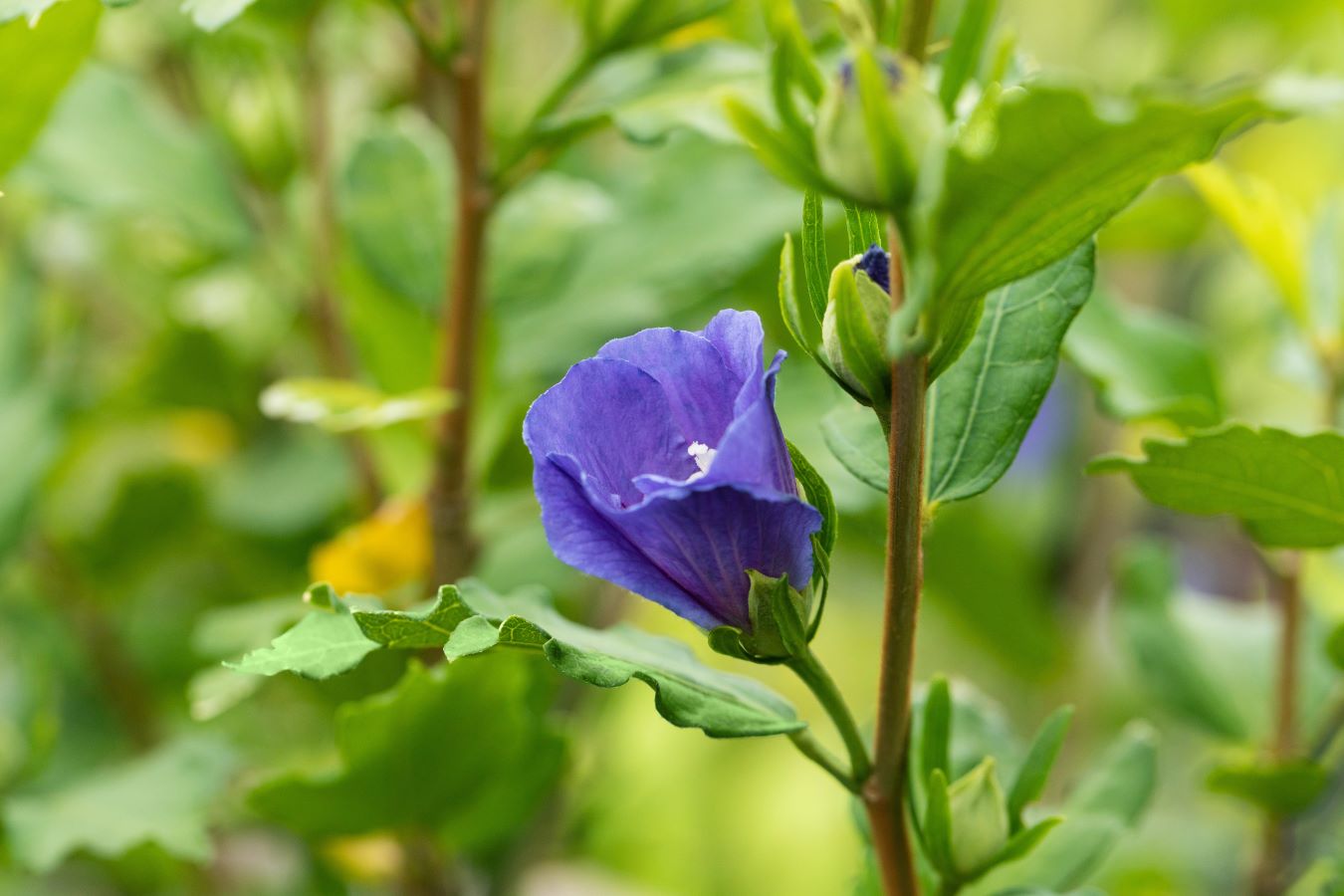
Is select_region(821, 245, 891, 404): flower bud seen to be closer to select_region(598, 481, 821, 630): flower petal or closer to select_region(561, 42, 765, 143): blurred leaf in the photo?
select_region(598, 481, 821, 630): flower petal

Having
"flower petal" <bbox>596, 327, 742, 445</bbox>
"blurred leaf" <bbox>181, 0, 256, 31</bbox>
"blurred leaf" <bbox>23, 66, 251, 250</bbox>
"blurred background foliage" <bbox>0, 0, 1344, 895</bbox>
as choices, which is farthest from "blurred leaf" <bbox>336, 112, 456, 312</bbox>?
"flower petal" <bbox>596, 327, 742, 445</bbox>

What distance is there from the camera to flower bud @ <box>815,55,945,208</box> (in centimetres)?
33

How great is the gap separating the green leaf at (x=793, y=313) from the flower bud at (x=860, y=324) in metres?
0.01

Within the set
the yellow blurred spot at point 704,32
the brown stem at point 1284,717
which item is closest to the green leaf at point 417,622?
the brown stem at point 1284,717

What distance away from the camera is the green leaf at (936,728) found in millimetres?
469

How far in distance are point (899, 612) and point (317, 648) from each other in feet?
0.57

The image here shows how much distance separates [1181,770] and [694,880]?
0.57m

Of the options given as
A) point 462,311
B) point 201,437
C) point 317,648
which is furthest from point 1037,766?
point 201,437

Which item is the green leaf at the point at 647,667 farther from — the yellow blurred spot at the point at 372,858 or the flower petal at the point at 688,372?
the yellow blurred spot at the point at 372,858

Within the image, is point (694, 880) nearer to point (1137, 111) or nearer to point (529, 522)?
point (529, 522)

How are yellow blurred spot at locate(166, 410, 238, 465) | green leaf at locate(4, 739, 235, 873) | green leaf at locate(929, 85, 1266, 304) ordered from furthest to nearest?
1. yellow blurred spot at locate(166, 410, 238, 465)
2. green leaf at locate(4, 739, 235, 873)
3. green leaf at locate(929, 85, 1266, 304)

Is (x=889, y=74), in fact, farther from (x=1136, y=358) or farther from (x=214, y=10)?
(x=1136, y=358)

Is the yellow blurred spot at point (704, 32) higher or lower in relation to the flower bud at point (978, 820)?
higher

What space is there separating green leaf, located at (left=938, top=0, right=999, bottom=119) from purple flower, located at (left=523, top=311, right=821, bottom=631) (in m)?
0.09
